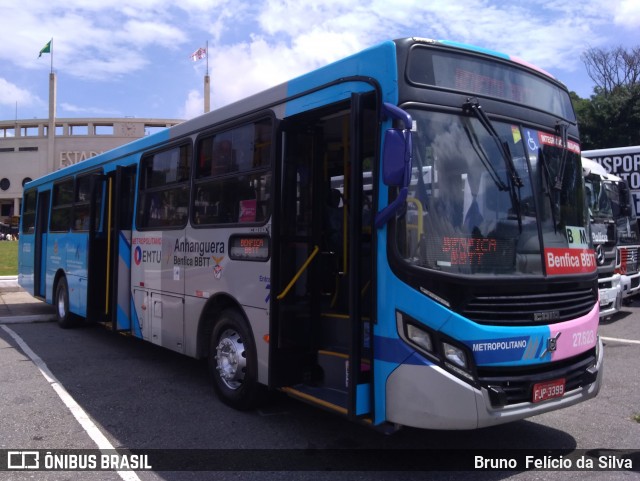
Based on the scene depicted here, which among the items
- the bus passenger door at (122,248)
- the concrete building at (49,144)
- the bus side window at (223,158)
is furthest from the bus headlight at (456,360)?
the concrete building at (49,144)

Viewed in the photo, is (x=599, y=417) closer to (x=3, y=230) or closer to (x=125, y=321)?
(x=125, y=321)

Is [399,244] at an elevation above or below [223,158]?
below

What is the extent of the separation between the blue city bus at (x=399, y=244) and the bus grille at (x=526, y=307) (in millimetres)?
15

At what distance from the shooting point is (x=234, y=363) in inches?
224

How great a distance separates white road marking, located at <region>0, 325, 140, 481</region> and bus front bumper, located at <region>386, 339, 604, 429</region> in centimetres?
206

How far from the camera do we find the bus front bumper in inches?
147

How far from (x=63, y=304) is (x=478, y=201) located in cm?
904

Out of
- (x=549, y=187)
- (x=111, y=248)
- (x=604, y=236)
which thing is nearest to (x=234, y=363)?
(x=549, y=187)

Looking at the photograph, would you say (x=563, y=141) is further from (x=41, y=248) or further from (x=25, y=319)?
(x=25, y=319)

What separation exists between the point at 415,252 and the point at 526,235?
0.96 meters

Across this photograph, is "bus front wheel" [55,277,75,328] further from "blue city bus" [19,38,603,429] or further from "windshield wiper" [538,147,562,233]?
"windshield wiper" [538,147,562,233]

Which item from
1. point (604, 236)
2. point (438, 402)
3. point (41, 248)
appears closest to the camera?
point (438, 402)

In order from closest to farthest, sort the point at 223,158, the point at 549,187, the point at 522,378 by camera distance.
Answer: the point at 522,378 < the point at 549,187 < the point at 223,158

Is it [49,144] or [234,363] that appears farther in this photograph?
[49,144]
